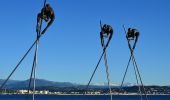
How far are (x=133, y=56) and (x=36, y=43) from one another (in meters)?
8.88

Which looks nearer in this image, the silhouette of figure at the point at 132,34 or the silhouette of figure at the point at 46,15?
the silhouette of figure at the point at 46,15

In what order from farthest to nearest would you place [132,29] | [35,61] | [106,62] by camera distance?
1. [132,29]
2. [106,62]
3. [35,61]

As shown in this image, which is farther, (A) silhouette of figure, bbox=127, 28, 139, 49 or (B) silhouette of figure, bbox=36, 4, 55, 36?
(A) silhouette of figure, bbox=127, 28, 139, 49

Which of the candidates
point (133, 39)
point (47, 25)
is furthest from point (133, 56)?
point (47, 25)

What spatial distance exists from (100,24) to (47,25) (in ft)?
21.0

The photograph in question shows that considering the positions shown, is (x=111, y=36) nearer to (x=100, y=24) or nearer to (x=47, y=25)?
(x=100, y=24)

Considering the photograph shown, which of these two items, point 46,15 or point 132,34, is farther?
point 132,34

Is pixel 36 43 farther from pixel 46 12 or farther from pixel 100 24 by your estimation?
pixel 100 24

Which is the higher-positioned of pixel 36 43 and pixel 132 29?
pixel 132 29

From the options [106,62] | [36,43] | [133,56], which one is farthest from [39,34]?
[133,56]

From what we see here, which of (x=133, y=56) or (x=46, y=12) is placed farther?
(x=133, y=56)

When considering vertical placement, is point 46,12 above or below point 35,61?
above

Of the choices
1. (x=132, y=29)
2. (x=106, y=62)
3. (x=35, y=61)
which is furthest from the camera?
(x=132, y=29)

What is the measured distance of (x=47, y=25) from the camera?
22297mm
